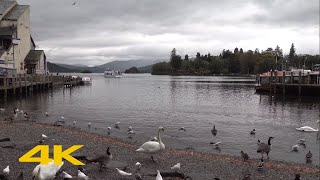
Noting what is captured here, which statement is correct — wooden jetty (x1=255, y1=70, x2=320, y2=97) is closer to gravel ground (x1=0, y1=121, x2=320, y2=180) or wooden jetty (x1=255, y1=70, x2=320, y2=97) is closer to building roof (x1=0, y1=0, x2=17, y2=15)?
gravel ground (x1=0, y1=121, x2=320, y2=180)

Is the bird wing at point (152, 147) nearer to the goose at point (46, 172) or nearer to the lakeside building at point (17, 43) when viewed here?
the goose at point (46, 172)

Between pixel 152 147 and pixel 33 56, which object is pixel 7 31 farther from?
pixel 152 147

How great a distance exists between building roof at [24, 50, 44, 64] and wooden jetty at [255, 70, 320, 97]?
154 feet

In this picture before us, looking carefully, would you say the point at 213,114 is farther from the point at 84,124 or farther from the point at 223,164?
the point at 223,164

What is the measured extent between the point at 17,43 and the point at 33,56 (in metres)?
9.00

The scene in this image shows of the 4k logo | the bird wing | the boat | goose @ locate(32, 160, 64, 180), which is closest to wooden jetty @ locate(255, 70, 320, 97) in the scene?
the bird wing

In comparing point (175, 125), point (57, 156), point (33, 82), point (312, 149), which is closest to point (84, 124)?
point (175, 125)

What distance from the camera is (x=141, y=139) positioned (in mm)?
24297

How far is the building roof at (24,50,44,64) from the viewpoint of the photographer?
71.7 metres

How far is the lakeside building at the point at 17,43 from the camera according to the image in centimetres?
6153

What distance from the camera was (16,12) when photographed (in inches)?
2714

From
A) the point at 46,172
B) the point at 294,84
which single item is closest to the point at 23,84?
the point at 294,84

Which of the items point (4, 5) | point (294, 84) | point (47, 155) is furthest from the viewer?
point (4, 5)

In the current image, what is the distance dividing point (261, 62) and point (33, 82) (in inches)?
6133
